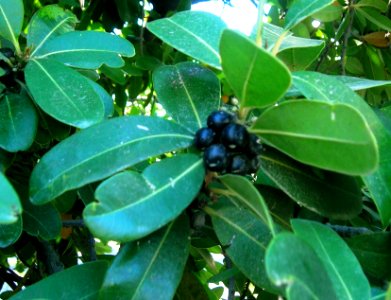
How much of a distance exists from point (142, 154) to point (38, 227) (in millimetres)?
372

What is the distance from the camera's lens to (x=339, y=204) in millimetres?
691

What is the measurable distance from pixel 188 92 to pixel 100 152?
0.20 meters

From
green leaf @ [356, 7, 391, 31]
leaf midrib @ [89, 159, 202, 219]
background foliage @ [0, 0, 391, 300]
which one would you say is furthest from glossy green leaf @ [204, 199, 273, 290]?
green leaf @ [356, 7, 391, 31]

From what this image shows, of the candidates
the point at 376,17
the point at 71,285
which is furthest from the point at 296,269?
the point at 376,17

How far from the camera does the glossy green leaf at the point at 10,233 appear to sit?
0.81m

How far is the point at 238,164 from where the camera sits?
26.2 inches

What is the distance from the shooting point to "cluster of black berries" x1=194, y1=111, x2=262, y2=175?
654mm

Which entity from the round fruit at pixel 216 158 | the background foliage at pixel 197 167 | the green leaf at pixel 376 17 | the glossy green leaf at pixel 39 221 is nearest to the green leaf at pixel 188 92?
the background foliage at pixel 197 167

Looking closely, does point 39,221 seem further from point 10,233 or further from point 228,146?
point 228,146

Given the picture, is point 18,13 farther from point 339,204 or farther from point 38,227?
point 339,204

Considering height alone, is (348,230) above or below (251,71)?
below

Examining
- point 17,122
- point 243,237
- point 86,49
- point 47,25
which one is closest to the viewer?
point 243,237

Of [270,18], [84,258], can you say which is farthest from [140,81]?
[84,258]

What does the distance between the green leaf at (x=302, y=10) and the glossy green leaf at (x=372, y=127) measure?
9 centimetres
